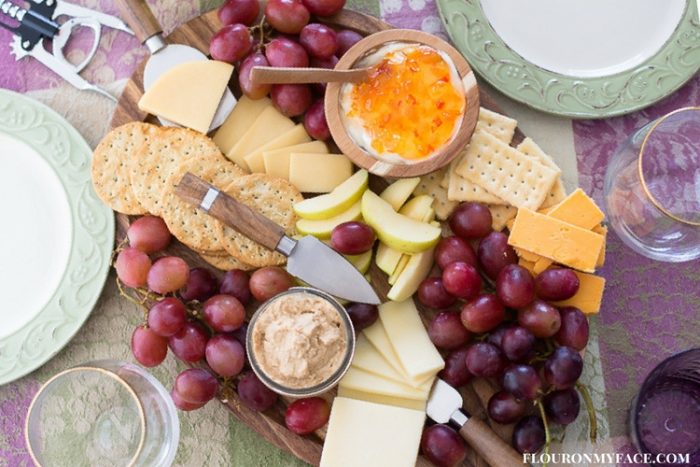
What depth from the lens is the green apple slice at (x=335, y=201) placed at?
1.43 metres

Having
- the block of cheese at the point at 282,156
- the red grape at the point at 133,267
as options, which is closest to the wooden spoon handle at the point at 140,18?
the block of cheese at the point at 282,156

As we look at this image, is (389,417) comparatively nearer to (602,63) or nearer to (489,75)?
(489,75)

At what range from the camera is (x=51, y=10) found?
1.61 meters

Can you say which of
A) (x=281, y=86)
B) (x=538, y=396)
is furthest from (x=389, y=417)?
(x=281, y=86)

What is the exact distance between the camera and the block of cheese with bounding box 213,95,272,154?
1.54 meters

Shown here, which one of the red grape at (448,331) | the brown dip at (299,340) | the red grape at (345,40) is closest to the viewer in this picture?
the brown dip at (299,340)

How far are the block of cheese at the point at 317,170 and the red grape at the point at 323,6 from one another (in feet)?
0.96

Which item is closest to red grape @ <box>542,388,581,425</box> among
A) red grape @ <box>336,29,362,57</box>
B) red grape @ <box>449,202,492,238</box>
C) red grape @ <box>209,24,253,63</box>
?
red grape @ <box>449,202,492,238</box>

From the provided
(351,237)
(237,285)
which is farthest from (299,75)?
(237,285)

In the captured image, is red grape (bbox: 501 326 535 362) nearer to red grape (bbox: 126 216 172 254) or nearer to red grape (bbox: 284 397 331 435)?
red grape (bbox: 284 397 331 435)

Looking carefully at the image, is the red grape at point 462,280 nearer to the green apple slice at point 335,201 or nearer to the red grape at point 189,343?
the green apple slice at point 335,201

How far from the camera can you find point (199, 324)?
147 cm

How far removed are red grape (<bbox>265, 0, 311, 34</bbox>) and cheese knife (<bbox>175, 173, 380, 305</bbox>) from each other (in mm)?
363

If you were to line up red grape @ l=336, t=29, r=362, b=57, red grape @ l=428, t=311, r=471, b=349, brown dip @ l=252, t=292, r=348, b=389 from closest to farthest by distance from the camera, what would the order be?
brown dip @ l=252, t=292, r=348, b=389
red grape @ l=428, t=311, r=471, b=349
red grape @ l=336, t=29, r=362, b=57
